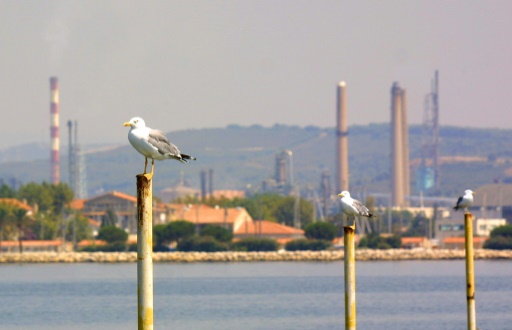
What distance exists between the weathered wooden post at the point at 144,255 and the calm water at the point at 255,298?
29.2 meters

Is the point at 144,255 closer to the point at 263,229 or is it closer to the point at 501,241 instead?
the point at 501,241

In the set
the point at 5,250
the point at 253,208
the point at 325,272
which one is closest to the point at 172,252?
the point at 5,250

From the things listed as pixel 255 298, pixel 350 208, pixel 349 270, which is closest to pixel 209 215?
pixel 255 298

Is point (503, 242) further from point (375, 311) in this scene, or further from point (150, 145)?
point (150, 145)

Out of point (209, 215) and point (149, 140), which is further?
point (209, 215)

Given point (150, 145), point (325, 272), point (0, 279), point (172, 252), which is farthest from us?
point (172, 252)

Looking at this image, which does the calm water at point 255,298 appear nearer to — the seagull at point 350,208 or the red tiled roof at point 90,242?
the seagull at point 350,208

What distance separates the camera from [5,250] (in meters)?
138

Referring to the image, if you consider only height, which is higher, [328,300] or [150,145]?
[150,145]

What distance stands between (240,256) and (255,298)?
2239 inches

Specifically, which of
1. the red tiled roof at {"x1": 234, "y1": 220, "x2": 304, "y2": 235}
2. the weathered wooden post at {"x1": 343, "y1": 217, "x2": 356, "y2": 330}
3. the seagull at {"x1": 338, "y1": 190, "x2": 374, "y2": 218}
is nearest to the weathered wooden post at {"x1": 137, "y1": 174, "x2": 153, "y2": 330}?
the weathered wooden post at {"x1": 343, "y1": 217, "x2": 356, "y2": 330}

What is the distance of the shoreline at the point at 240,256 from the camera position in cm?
11988

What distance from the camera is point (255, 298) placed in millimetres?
66125

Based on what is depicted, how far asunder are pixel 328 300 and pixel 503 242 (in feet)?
238
